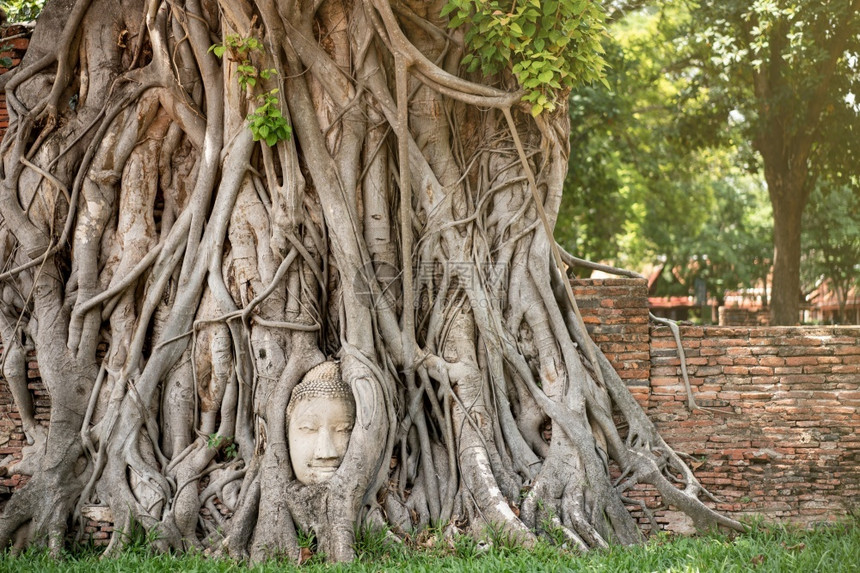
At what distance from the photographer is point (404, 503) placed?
5422mm

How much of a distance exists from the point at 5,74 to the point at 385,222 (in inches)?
128

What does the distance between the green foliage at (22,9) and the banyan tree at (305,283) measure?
1768 mm

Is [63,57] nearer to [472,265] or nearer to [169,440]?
[169,440]

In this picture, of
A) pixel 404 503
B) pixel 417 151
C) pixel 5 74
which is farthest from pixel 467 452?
pixel 5 74

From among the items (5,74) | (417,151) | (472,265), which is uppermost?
(5,74)

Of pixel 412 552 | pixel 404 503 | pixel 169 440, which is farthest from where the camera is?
pixel 169 440

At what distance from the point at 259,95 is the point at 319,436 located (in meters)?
2.24

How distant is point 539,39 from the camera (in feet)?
18.5

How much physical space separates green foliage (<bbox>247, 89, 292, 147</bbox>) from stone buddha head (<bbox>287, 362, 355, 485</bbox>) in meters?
1.61

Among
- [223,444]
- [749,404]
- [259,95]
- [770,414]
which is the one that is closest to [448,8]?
[259,95]

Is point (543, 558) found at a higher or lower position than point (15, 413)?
lower

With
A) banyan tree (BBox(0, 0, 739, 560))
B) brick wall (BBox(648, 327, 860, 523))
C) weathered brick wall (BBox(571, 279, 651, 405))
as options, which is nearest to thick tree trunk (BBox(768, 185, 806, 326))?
brick wall (BBox(648, 327, 860, 523))

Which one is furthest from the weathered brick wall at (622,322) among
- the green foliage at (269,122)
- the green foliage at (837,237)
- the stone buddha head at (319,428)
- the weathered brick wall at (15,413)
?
the green foliage at (837,237)

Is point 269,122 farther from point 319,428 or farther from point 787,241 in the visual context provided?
point 787,241
